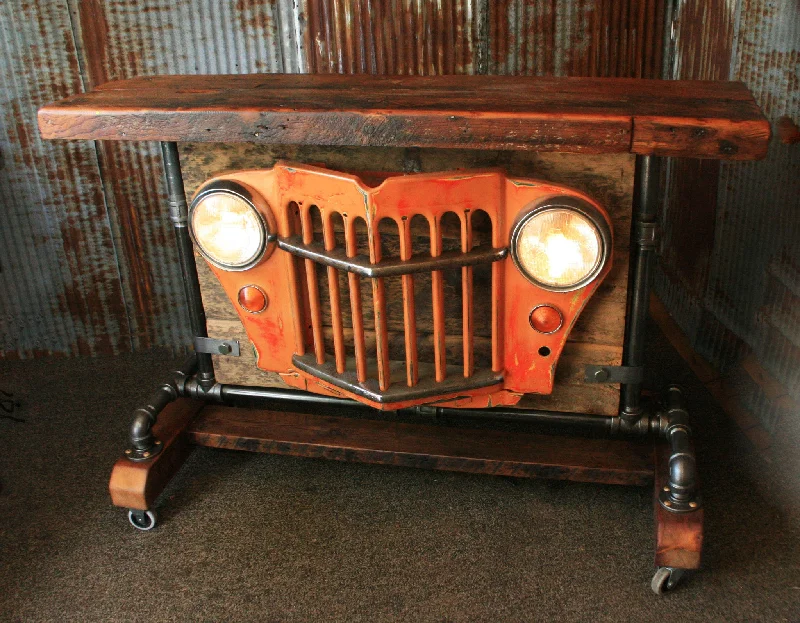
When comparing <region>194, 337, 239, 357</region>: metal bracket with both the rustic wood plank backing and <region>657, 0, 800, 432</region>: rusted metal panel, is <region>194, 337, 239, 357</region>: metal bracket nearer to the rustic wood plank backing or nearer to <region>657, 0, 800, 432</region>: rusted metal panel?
the rustic wood plank backing

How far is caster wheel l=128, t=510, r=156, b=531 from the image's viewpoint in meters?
1.91

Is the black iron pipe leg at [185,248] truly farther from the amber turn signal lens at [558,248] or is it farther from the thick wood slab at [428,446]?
the amber turn signal lens at [558,248]

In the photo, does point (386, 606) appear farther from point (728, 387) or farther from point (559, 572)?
point (728, 387)

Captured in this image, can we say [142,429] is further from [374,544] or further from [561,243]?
[561,243]

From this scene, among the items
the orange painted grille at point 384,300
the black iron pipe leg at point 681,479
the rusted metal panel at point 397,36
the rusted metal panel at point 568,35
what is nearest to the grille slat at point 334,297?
the orange painted grille at point 384,300

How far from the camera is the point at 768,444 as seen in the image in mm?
2113

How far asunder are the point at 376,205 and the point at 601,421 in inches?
28.2

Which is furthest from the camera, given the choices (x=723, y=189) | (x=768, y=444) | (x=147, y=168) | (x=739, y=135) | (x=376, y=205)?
(x=147, y=168)

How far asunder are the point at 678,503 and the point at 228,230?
1.05 meters

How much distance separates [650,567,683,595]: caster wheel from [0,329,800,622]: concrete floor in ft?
0.07

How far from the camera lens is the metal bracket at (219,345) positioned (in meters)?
2.00

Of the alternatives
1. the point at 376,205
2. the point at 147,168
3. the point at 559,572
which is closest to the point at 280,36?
the point at 147,168

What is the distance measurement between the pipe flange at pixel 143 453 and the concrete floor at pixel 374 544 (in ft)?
0.45

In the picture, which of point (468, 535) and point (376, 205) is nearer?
point (376, 205)
